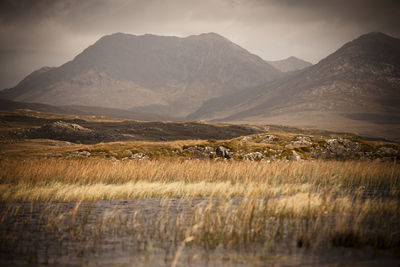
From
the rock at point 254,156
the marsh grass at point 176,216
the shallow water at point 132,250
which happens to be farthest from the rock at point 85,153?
the shallow water at point 132,250

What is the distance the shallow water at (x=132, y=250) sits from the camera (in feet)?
20.4

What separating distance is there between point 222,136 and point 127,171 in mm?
68064

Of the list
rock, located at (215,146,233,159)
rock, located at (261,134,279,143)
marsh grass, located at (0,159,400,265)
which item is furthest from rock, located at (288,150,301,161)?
marsh grass, located at (0,159,400,265)

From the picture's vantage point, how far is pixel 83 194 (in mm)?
11672

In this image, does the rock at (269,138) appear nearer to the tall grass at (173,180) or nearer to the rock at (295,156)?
the rock at (295,156)

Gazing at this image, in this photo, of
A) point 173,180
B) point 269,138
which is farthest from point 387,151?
point 173,180

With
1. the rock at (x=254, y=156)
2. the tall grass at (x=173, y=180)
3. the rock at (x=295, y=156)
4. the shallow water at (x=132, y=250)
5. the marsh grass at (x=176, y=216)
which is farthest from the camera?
the rock at (x=295, y=156)

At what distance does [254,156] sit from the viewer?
2195 cm

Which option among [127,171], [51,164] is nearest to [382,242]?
[127,171]

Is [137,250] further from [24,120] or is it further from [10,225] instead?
[24,120]

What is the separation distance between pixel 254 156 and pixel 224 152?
2.14 m

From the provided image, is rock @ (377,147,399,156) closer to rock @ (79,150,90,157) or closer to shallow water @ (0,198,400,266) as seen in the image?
shallow water @ (0,198,400,266)

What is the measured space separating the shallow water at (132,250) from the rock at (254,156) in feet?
43.9

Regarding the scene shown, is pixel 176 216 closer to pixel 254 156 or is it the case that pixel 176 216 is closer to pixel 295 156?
pixel 254 156
